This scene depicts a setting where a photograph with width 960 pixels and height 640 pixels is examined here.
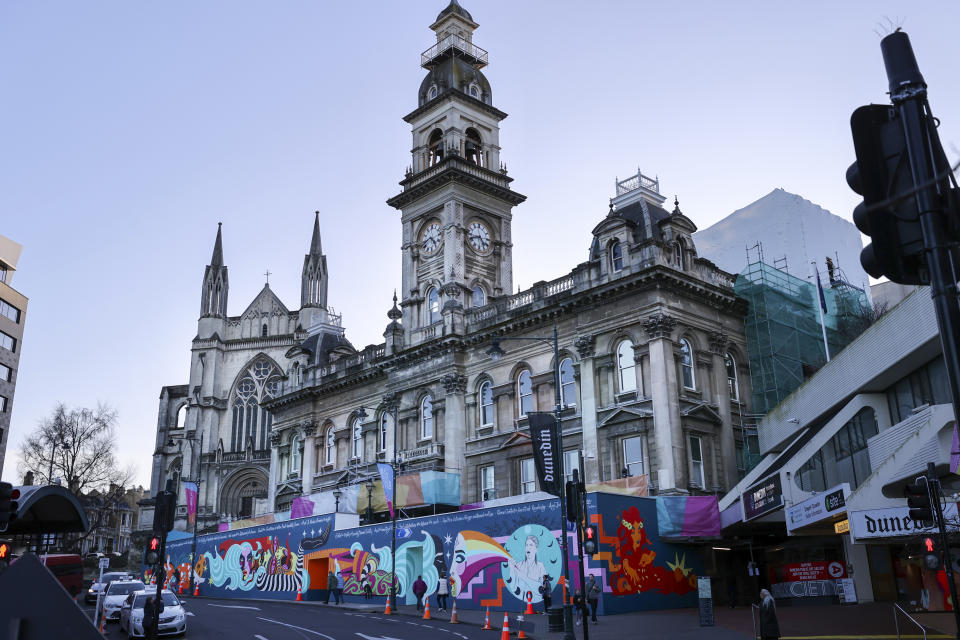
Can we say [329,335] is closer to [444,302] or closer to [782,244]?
[444,302]

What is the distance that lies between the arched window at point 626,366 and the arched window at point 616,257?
3.66 m

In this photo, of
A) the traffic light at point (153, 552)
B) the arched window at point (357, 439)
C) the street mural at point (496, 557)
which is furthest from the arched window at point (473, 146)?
the traffic light at point (153, 552)

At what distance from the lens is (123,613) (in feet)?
87.5

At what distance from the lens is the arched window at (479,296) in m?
50.5

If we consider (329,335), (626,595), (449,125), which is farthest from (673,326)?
(329,335)

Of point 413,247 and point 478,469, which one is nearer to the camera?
point 478,469

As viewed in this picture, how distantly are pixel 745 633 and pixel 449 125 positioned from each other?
3813 cm

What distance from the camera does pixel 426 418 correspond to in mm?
47781

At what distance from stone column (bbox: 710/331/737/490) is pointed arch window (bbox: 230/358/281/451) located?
5120cm

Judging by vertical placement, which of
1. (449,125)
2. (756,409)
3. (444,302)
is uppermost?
(449,125)

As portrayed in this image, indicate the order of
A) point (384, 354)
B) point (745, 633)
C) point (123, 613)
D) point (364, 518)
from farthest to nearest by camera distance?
1. point (384, 354)
2. point (364, 518)
3. point (123, 613)
4. point (745, 633)

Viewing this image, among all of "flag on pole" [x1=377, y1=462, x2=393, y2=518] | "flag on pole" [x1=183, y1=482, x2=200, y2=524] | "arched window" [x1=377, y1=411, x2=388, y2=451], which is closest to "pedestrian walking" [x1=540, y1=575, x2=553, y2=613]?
"flag on pole" [x1=377, y1=462, x2=393, y2=518]

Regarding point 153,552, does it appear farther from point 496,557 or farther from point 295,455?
point 295,455

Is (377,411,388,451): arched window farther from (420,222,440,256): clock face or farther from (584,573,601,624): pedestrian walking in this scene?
(584,573,601,624): pedestrian walking
